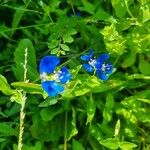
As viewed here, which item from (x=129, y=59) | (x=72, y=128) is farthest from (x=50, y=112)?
(x=129, y=59)

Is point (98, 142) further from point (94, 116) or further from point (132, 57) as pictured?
point (132, 57)

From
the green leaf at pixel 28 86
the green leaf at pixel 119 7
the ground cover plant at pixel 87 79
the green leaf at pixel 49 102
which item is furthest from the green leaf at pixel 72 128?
the green leaf at pixel 119 7

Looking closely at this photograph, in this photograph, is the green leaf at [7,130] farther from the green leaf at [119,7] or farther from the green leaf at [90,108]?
the green leaf at [119,7]

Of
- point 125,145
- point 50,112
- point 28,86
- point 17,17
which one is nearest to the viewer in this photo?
point 28,86

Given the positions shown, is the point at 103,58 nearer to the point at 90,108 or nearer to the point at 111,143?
the point at 90,108

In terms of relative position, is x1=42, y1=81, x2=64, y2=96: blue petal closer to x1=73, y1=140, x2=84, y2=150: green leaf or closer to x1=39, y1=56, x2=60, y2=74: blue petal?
x1=39, y1=56, x2=60, y2=74: blue petal

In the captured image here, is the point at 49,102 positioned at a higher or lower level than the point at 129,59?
lower

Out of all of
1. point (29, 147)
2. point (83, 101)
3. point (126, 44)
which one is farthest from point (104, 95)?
point (29, 147)

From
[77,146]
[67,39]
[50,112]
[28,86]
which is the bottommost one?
[77,146]
